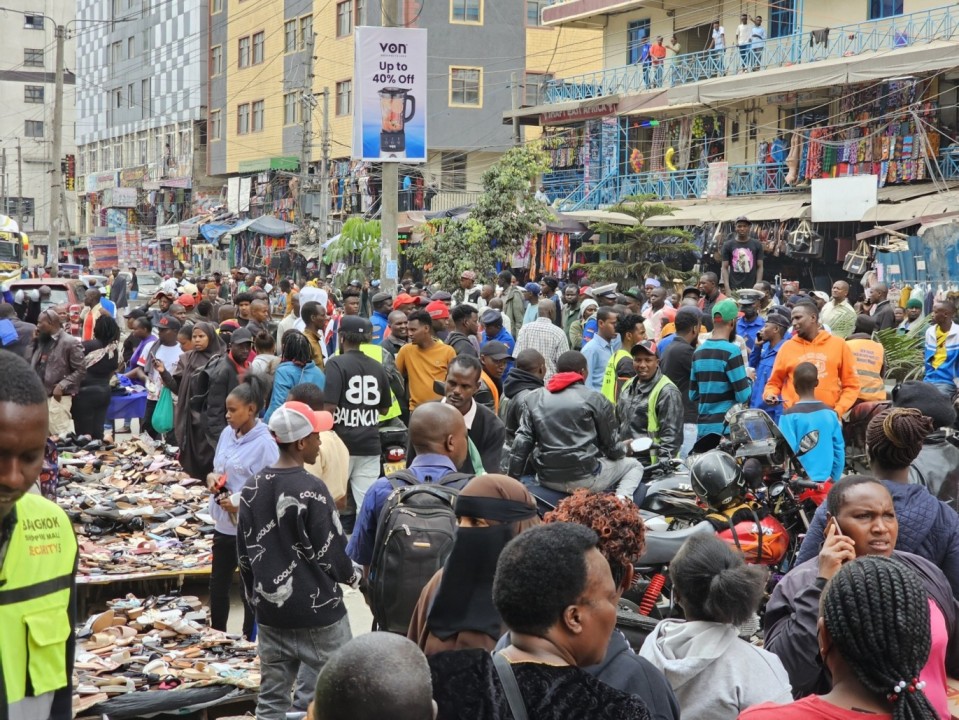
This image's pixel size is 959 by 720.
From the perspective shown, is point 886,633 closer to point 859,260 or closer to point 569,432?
point 569,432

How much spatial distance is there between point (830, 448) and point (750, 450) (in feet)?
3.71

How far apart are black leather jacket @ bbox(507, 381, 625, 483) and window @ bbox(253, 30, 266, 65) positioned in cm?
4839

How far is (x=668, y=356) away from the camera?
10.3 m

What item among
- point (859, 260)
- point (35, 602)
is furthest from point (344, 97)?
point (35, 602)

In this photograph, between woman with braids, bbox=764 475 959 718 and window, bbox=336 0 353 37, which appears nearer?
woman with braids, bbox=764 475 959 718

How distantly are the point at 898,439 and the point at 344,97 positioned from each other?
42.6 metres

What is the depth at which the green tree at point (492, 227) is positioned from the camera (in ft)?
82.7

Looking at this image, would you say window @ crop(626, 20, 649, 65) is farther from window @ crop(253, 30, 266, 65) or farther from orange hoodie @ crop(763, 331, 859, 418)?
orange hoodie @ crop(763, 331, 859, 418)

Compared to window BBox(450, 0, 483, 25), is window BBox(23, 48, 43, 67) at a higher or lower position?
higher

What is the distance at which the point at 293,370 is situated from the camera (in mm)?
9102

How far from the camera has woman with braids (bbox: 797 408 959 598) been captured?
4.42 meters

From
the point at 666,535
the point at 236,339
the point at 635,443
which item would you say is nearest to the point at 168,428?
the point at 236,339

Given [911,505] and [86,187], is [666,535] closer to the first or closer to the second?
[911,505]

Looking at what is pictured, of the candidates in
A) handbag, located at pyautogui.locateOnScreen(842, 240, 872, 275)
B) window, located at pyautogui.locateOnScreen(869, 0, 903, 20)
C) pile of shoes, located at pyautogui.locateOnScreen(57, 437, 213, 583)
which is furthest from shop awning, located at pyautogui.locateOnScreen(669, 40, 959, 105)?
pile of shoes, located at pyautogui.locateOnScreen(57, 437, 213, 583)
